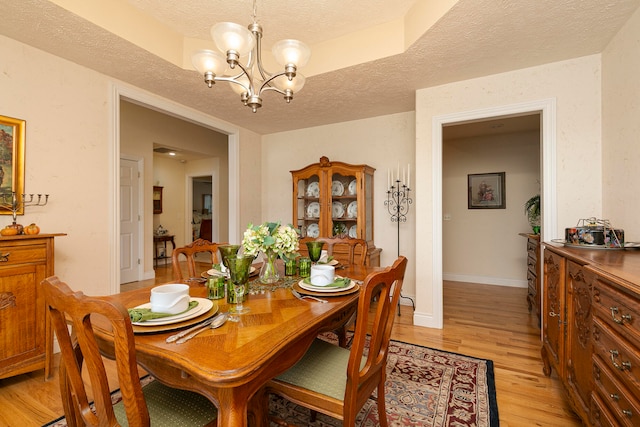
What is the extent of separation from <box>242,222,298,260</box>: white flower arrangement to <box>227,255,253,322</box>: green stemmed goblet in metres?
0.26

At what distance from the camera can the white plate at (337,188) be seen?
12.2 ft

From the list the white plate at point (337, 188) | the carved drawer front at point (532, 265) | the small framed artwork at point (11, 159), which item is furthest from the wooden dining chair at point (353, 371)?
the carved drawer front at point (532, 265)

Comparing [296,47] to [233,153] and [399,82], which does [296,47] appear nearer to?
[399,82]

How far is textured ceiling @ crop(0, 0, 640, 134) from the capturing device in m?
1.82

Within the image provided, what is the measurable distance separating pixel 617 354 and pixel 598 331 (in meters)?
0.18

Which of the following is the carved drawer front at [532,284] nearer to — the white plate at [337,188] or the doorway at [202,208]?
the white plate at [337,188]

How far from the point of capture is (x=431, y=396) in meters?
1.77

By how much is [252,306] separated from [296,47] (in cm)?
132

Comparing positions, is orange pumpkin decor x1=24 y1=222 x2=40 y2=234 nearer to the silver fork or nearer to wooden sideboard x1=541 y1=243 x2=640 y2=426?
the silver fork

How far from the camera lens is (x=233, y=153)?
4066 mm

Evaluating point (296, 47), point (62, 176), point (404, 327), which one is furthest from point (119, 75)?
point (404, 327)

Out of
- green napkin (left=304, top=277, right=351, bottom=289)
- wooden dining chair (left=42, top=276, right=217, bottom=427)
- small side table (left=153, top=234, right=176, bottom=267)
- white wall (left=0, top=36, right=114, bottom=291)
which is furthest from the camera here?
small side table (left=153, top=234, right=176, bottom=267)

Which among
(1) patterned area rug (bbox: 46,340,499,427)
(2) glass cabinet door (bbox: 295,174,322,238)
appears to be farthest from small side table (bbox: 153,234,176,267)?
(1) patterned area rug (bbox: 46,340,499,427)

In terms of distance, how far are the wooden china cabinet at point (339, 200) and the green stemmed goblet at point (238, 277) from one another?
7.63 feet
